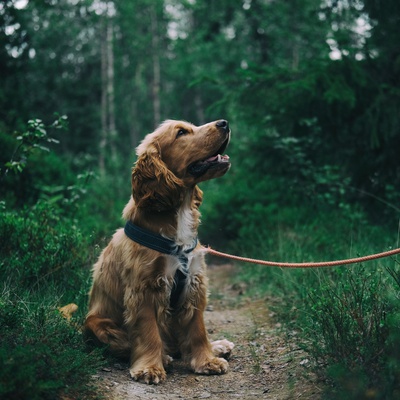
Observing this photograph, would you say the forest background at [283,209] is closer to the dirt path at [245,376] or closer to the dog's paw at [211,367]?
the dirt path at [245,376]

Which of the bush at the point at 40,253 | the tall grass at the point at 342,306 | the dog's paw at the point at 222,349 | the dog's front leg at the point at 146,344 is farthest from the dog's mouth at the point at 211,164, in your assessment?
the bush at the point at 40,253

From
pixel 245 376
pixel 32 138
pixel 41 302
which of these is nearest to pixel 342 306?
pixel 245 376

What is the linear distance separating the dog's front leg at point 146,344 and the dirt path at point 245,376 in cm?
10

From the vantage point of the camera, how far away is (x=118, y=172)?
49.1 ft

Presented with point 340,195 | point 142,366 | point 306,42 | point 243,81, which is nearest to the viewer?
point 142,366

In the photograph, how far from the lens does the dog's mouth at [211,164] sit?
383 centimetres

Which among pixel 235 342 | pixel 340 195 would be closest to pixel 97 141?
pixel 340 195

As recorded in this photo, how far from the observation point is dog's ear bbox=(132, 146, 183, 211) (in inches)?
145

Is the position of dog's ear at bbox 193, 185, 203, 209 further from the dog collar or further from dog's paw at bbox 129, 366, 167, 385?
dog's paw at bbox 129, 366, 167, 385

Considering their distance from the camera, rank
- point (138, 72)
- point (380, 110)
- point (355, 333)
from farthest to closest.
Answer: point (138, 72) < point (380, 110) < point (355, 333)

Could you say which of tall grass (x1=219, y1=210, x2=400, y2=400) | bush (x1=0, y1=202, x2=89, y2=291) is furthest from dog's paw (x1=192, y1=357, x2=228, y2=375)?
bush (x1=0, y1=202, x2=89, y2=291)

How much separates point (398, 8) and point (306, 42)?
1505 cm

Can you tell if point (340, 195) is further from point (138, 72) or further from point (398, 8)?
point (138, 72)

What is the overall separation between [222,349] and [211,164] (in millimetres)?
1508
